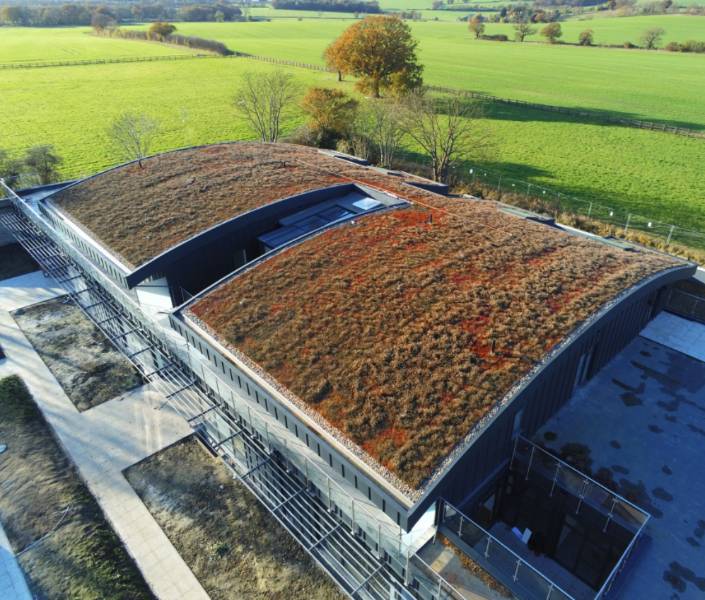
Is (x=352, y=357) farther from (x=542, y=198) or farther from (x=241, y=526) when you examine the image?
(x=542, y=198)

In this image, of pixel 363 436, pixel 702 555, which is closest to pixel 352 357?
pixel 363 436

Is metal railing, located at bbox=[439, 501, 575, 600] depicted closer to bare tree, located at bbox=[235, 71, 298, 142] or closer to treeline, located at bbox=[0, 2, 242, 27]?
bare tree, located at bbox=[235, 71, 298, 142]

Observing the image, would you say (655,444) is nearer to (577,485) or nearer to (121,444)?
(577,485)

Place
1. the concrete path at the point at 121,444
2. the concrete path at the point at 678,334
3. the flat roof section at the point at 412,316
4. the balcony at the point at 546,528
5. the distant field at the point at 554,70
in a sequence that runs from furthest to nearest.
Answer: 1. the distant field at the point at 554,70
2. the concrete path at the point at 678,334
3. the concrete path at the point at 121,444
4. the flat roof section at the point at 412,316
5. the balcony at the point at 546,528

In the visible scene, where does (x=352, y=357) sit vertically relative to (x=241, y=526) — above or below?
above

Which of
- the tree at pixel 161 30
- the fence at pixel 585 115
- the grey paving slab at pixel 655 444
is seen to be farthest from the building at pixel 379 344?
the tree at pixel 161 30

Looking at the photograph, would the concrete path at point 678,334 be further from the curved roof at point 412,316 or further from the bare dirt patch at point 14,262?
the bare dirt patch at point 14,262
